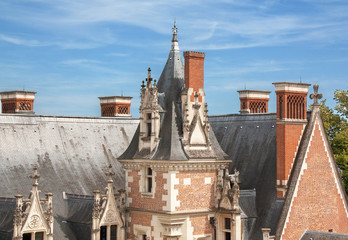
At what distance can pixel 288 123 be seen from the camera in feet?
112

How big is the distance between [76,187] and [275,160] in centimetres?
1082

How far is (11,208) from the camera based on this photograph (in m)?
30.6

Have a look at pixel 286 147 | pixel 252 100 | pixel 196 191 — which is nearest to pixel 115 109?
pixel 252 100

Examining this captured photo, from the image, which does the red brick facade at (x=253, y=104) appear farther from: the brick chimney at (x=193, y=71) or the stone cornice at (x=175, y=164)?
the stone cornice at (x=175, y=164)

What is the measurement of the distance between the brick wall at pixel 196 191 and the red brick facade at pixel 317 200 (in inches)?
171

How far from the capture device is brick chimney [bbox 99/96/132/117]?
4859cm

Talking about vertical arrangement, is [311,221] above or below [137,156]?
below

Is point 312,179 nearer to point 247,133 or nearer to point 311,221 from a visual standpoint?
point 311,221

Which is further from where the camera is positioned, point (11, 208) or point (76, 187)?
point (76, 187)

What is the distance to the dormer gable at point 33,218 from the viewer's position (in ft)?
95.5

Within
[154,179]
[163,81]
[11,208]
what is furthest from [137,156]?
[11,208]

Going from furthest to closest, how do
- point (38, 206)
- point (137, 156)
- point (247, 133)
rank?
1. point (247, 133)
2. point (137, 156)
3. point (38, 206)

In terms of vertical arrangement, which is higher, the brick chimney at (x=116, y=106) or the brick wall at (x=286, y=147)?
the brick chimney at (x=116, y=106)

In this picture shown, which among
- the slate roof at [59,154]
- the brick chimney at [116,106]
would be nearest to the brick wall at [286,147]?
the slate roof at [59,154]
